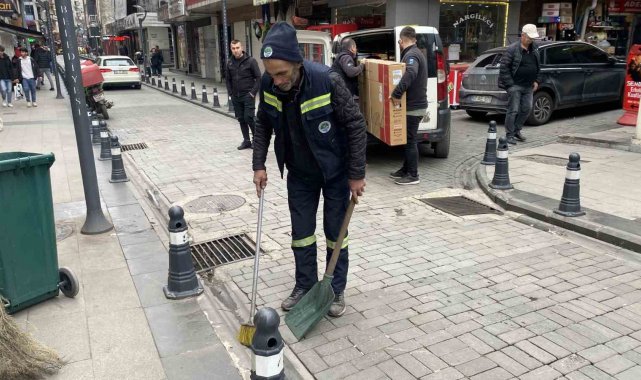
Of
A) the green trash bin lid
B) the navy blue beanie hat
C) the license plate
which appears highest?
the navy blue beanie hat

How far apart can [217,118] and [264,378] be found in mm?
13022

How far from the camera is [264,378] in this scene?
236cm

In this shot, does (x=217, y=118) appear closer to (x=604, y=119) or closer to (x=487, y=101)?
(x=487, y=101)

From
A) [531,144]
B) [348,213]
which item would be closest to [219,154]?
[531,144]

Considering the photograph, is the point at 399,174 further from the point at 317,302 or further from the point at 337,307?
the point at 317,302

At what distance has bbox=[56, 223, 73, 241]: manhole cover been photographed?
545 centimetres

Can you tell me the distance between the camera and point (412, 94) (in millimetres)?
6973

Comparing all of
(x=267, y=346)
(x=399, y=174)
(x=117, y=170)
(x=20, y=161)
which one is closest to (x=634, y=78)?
(x=399, y=174)

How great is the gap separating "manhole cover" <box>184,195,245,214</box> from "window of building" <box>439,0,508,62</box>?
32.0 ft

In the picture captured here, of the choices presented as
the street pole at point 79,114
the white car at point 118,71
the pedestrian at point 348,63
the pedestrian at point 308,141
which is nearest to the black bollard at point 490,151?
the pedestrian at point 348,63

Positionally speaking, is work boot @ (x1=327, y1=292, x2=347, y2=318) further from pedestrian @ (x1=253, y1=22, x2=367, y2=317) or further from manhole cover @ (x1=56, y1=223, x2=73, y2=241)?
manhole cover @ (x1=56, y1=223, x2=73, y2=241)

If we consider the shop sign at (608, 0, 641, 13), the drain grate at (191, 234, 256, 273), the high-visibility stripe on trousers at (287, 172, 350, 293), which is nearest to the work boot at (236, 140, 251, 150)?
the drain grate at (191, 234, 256, 273)

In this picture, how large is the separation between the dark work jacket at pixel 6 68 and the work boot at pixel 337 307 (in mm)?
15881

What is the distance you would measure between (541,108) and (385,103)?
561 cm
